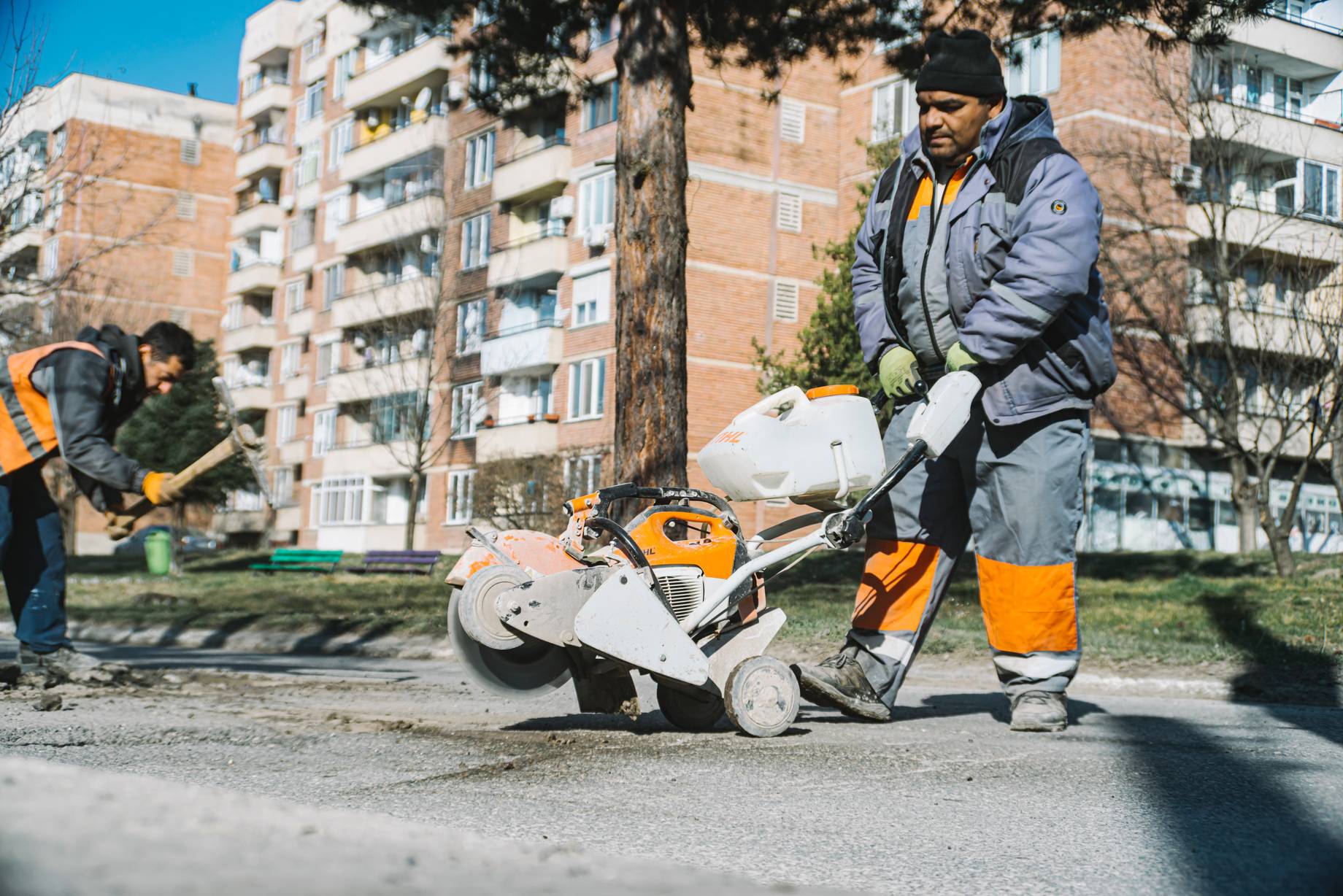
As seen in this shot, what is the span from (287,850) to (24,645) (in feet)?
18.7

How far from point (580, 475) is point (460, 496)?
12069 mm

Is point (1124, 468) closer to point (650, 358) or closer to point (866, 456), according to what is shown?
point (650, 358)

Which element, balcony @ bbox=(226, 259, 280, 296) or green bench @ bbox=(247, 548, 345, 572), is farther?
balcony @ bbox=(226, 259, 280, 296)

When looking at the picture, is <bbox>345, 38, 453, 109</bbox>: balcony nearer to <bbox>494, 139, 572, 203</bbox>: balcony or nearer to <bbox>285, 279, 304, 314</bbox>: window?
<bbox>494, 139, 572, 203</bbox>: balcony

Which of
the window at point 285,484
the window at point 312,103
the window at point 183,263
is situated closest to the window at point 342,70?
the window at point 312,103

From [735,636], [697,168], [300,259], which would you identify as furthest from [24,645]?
[300,259]

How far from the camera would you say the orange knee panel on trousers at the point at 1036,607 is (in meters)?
5.12

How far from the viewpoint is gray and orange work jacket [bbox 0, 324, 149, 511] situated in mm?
6199

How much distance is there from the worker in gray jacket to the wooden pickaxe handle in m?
2.49

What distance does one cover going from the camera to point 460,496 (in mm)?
41531

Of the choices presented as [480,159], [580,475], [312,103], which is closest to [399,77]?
[480,159]

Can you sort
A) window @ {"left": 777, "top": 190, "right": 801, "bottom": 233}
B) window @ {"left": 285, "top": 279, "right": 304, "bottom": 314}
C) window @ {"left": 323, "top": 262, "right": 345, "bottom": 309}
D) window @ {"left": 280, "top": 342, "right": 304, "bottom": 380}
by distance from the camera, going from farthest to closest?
window @ {"left": 280, "top": 342, "right": 304, "bottom": 380} → window @ {"left": 285, "top": 279, "right": 304, "bottom": 314} → window @ {"left": 323, "top": 262, "right": 345, "bottom": 309} → window @ {"left": 777, "top": 190, "right": 801, "bottom": 233}

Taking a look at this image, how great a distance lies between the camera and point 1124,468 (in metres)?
38.3

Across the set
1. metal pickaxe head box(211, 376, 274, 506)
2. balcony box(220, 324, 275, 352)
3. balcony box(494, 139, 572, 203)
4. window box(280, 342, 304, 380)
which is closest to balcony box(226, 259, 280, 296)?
balcony box(220, 324, 275, 352)
